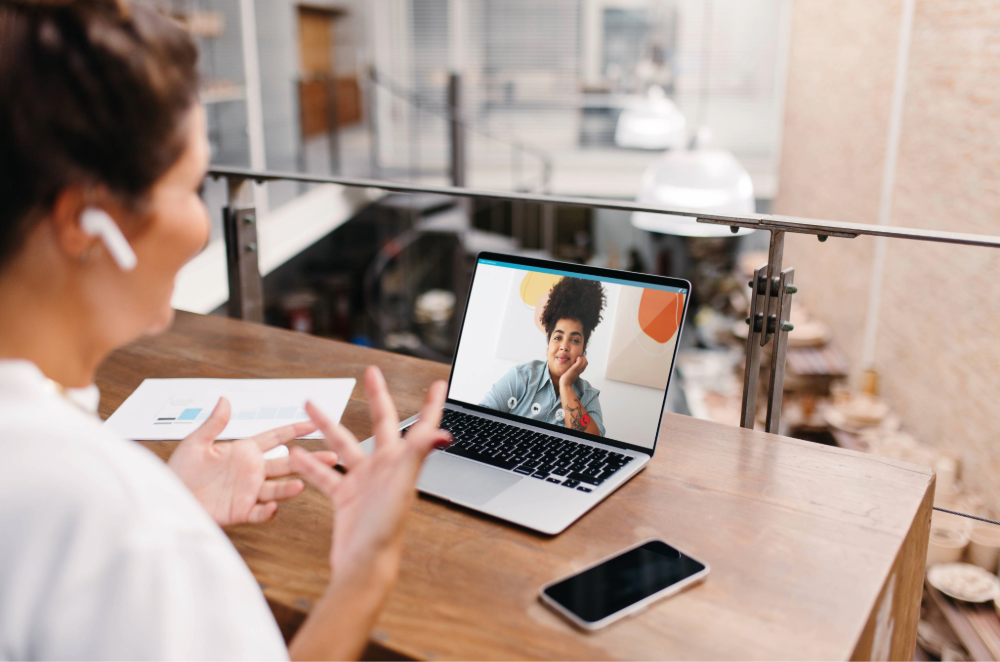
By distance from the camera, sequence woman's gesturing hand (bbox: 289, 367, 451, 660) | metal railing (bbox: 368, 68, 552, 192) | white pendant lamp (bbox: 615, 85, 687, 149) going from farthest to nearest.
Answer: metal railing (bbox: 368, 68, 552, 192), white pendant lamp (bbox: 615, 85, 687, 149), woman's gesturing hand (bbox: 289, 367, 451, 660)

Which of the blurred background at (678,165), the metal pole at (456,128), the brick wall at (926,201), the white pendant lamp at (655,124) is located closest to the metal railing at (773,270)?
the blurred background at (678,165)

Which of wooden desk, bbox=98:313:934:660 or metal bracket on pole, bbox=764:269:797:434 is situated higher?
metal bracket on pole, bbox=764:269:797:434

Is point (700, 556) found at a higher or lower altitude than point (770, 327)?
lower

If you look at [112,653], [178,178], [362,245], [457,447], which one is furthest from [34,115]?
[362,245]

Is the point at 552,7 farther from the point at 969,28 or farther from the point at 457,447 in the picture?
the point at 457,447

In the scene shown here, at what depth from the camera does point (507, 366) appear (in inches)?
43.7

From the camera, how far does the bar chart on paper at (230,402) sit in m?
1.12

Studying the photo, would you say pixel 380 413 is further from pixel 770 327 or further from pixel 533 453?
pixel 770 327

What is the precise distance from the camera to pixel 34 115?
0.47 metres

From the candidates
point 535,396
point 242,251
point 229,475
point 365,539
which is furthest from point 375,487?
point 242,251

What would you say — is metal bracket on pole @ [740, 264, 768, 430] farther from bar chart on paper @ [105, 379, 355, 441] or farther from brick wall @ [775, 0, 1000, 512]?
brick wall @ [775, 0, 1000, 512]

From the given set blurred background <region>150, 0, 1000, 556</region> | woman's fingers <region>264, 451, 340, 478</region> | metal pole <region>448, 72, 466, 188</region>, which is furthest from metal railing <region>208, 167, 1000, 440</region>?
metal pole <region>448, 72, 466, 188</region>

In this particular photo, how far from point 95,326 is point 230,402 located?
0.60m

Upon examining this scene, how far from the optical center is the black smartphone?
705 millimetres
